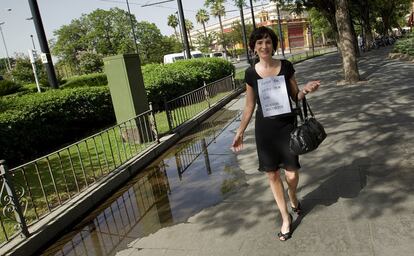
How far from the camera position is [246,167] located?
5.86 meters

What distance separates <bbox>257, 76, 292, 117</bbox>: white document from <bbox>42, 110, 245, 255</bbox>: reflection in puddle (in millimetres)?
1715

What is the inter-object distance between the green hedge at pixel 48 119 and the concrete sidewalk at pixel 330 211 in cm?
451

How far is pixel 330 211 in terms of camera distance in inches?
155

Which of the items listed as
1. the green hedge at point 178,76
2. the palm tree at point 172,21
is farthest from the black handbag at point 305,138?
the palm tree at point 172,21

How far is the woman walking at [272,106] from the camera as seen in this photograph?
11.3 feet

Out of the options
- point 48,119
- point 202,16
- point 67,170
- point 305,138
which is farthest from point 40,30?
point 202,16

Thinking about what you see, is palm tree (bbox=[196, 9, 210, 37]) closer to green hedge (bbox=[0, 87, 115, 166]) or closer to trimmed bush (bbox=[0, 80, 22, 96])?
trimmed bush (bbox=[0, 80, 22, 96])

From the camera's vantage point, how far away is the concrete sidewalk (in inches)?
133

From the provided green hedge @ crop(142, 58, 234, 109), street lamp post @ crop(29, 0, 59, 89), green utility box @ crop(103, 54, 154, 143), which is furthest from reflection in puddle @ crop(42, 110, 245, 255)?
street lamp post @ crop(29, 0, 59, 89)

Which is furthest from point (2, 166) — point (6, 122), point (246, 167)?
point (6, 122)

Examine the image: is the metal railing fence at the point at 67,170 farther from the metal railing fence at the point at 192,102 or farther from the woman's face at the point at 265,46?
the woman's face at the point at 265,46

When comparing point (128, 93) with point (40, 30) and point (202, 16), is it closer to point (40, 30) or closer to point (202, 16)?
point (40, 30)

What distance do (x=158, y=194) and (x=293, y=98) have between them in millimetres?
2604

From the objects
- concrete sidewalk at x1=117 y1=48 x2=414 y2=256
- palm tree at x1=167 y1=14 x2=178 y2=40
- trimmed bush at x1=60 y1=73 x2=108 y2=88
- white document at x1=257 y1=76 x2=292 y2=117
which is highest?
palm tree at x1=167 y1=14 x2=178 y2=40
